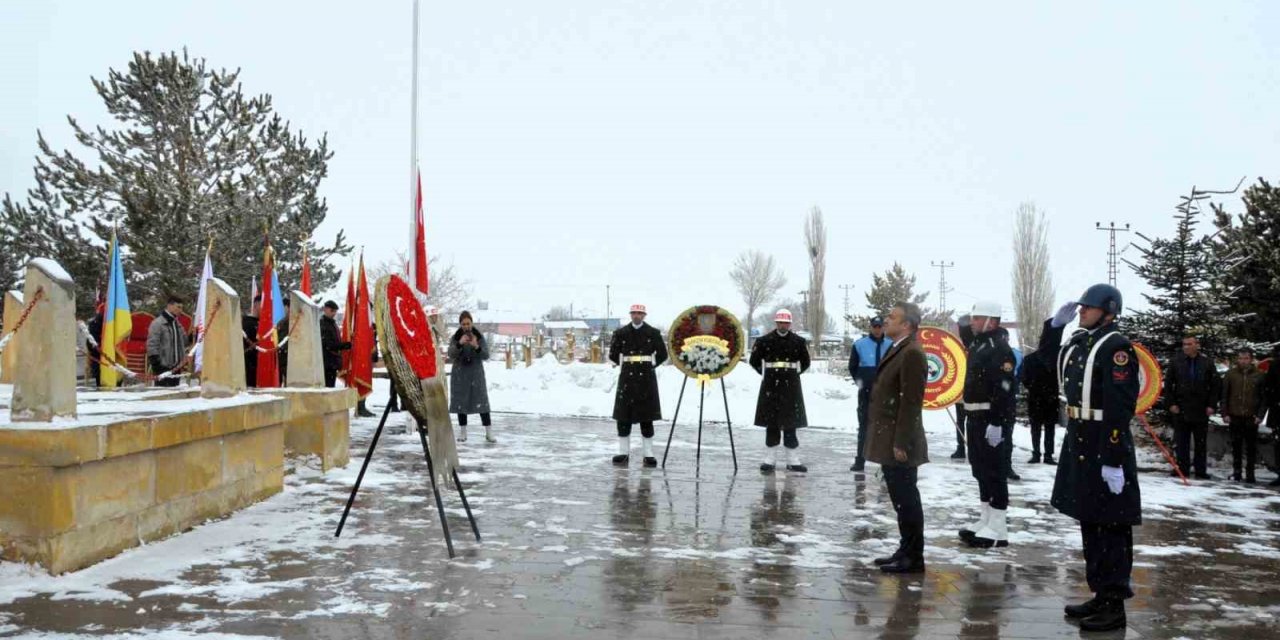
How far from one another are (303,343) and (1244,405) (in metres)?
11.1

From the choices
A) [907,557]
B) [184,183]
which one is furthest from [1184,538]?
[184,183]

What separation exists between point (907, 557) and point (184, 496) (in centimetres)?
534

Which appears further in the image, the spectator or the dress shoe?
the spectator

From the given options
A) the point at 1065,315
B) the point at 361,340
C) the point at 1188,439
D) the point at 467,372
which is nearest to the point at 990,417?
the point at 1065,315

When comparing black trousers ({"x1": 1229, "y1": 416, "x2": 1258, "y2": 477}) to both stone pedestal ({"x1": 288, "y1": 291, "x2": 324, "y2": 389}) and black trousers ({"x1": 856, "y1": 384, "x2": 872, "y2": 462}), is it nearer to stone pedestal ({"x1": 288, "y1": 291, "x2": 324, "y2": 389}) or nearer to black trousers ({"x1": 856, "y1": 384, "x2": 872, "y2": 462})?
black trousers ({"x1": 856, "y1": 384, "x2": 872, "y2": 462})

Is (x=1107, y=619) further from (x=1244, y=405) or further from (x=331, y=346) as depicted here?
(x=331, y=346)

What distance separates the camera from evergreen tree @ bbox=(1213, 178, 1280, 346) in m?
13.6

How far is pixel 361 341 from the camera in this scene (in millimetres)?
14773

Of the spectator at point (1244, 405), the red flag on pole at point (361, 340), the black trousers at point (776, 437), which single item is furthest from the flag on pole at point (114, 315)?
the spectator at point (1244, 405)

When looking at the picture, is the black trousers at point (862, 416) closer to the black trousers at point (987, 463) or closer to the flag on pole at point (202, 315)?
the black trousers at point (987, 463)

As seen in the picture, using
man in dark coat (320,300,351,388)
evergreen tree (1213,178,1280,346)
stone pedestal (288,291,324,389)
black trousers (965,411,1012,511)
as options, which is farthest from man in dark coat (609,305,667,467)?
evergreen tree (1213,178,1280,346)

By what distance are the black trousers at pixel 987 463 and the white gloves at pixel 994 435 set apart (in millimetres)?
43

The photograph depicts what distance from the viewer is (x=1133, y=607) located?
5824 mm

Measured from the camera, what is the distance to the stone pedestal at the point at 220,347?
8.20m
